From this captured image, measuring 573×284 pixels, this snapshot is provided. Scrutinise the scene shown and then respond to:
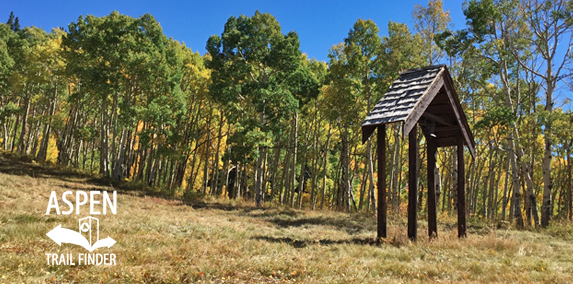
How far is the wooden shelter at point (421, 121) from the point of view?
8047 millimetres

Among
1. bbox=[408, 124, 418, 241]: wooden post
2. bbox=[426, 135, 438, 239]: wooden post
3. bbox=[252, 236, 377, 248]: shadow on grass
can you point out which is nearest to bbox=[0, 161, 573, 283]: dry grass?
bbox=[252, 236, 377, 248]: shadow on grass

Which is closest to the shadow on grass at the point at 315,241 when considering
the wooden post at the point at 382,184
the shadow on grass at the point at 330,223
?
the wooden post at the point at 382,184

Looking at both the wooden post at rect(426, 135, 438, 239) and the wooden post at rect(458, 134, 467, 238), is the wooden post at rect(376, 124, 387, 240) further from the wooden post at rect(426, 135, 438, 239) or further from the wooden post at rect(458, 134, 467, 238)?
the wooden post at rect(458, 134, 467, 238)

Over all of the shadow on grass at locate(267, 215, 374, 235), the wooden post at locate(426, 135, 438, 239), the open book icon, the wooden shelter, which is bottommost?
the shadow on grass at locate(267, 215, 374, 235)

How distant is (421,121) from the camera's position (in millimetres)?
9195

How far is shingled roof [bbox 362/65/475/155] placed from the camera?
26.1 ft

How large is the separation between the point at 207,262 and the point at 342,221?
8986 mm

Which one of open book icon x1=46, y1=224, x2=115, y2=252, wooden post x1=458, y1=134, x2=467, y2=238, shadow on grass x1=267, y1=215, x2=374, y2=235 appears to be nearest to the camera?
open book icon x1=46, y1=224, x2=115, y2=252

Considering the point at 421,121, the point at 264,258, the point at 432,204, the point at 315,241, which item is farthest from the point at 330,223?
the point at 264,258

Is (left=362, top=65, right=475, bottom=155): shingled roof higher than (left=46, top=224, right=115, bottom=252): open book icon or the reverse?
higher

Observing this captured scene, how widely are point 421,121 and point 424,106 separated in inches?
42.6

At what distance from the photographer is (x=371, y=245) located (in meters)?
8.07

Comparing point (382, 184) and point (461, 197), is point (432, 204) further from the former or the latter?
point (382, 184)

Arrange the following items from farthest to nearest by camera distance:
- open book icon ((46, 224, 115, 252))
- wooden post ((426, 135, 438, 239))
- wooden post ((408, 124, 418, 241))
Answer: wooden post ((426, 135, 438, 239)) < wooden post ((408, 124, 418, 241)) < open book icon ((46, 224, 115, 252))
